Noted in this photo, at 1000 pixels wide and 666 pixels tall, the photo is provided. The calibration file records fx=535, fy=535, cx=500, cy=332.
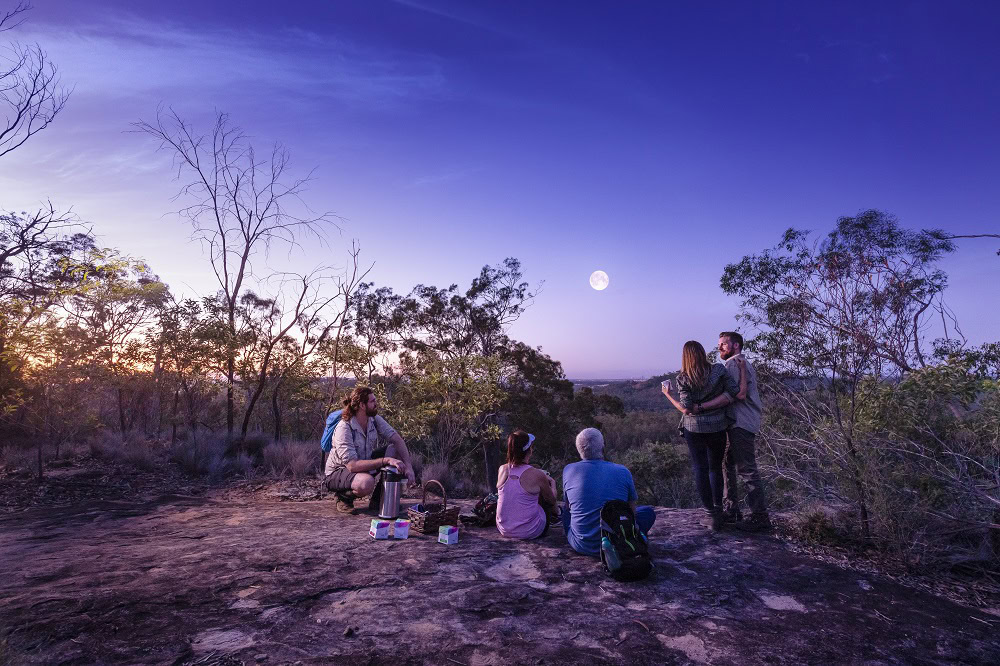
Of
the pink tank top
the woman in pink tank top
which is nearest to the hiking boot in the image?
the woman in pink tank top

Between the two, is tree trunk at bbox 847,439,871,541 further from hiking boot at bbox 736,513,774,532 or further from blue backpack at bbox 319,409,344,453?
blue backpack at bbox 319,409,344,453

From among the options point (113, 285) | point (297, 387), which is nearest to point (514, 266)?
point (297, 387)

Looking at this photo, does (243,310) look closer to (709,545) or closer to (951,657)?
(709,545)

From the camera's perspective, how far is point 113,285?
743cm

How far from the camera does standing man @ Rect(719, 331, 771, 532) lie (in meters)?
4.73

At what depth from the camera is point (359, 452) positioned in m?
5.62

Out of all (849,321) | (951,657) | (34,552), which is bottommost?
(951,657)

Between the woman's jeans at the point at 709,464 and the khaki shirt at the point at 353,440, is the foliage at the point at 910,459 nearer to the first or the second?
the woman's jeans at the point at 709,464

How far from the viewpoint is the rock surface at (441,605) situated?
2719 millimetres

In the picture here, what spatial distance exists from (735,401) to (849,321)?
784 cm

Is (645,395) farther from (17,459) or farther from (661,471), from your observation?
(17,459)

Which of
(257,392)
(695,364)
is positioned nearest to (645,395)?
(257,392)

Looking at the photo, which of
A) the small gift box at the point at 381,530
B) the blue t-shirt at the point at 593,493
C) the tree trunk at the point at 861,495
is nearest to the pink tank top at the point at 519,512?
the blue t-shirt at the point at 593,493

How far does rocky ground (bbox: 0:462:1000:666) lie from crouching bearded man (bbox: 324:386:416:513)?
699 mm
